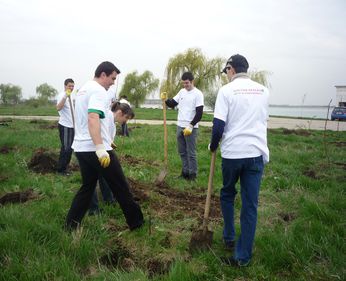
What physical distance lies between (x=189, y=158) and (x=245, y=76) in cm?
322

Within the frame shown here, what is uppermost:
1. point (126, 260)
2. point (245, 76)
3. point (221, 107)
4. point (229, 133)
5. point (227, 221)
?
point (245, 76)

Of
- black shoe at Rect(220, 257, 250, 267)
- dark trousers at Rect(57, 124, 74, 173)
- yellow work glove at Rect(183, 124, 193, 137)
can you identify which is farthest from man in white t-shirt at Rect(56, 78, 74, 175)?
black shoe at Rect(220, 257, 250, 267)

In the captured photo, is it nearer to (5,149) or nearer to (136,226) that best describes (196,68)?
(5,149)

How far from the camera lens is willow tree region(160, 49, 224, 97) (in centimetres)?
3334

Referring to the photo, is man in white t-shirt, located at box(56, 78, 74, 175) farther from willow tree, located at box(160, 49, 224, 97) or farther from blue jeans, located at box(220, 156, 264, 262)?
willow tree, located at box(160, 49, 224, 97)

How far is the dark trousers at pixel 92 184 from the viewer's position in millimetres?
3518

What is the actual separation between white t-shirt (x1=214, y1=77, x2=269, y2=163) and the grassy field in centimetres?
106

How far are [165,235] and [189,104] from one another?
3040 mm

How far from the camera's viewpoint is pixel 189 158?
6.20 meters

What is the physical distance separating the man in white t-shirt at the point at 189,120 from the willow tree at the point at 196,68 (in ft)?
89.3

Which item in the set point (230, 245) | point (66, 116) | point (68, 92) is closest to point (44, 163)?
point (66, 116)

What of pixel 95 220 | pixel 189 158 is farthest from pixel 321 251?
pixel 189 158

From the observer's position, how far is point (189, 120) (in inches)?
241

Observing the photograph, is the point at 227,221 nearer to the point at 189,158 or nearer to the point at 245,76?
the point at 245,76
